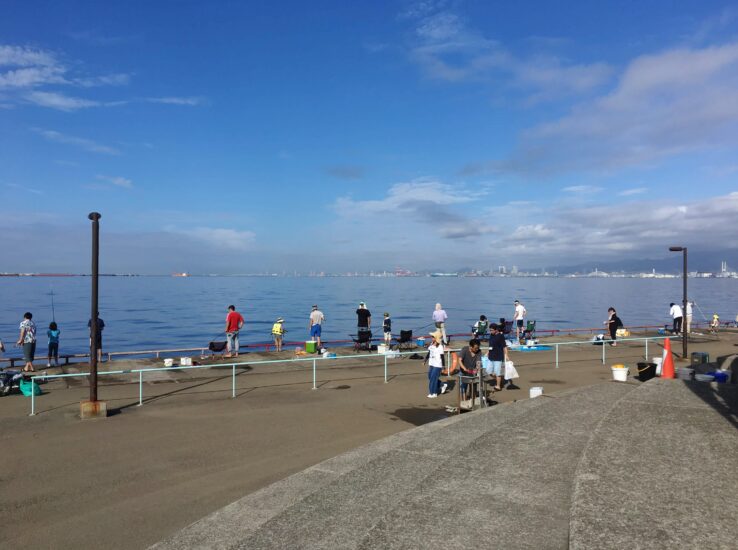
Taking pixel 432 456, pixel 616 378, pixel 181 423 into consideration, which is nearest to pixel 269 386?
pixel 181 423

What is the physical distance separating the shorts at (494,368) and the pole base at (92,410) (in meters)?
8.92

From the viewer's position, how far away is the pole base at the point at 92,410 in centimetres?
1018

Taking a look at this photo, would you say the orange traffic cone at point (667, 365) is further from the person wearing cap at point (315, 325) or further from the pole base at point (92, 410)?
the pole base at point (92, 410)

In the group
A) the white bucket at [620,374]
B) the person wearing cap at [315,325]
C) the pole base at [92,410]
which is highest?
the person wearing cap at [315,325]

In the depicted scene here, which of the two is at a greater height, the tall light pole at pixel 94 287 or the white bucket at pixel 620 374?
the tall light pole at pixel 94 287

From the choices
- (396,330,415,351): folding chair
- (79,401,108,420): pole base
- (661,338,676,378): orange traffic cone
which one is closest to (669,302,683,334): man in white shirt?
(396,330,415,351): folding chair

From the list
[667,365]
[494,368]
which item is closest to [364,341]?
[494,368]

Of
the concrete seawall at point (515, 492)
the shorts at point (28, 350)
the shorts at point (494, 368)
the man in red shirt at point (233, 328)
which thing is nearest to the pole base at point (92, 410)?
the concrete seawall at point (515, 492)

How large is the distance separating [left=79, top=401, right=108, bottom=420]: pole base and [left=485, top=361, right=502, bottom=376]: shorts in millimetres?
8920

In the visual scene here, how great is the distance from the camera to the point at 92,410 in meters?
10.2

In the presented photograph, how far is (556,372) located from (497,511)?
12.1 m

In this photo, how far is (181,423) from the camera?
10.0 meters

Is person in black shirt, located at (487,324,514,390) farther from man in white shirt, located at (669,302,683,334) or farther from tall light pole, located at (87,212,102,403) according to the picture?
man in white shirt, located at (669,302,683,334)

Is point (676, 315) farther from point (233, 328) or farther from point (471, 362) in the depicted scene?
point (233, 328)
